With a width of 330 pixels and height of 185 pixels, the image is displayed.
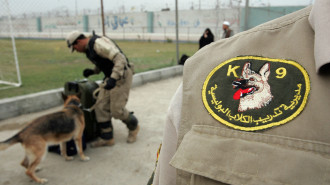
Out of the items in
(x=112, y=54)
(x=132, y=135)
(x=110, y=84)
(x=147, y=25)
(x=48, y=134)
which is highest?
(x=147, y=25)

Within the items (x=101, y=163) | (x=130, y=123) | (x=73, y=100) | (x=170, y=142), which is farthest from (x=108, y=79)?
(x=170, y=142)

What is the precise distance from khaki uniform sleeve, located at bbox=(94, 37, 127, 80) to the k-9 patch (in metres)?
2.74

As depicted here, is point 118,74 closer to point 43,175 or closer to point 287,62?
point 43,175

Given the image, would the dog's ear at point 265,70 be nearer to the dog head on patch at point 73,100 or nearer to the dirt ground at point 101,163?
the dirt ground at point 101,163

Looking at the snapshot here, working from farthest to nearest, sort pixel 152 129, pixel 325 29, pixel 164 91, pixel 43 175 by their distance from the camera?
pixel 164 91
pixel 152 129
pixel 43 175
pixel 325 29

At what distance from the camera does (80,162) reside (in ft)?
11.2

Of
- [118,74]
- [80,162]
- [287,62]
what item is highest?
[287,62]

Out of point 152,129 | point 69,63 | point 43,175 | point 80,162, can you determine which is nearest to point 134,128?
point 152,129

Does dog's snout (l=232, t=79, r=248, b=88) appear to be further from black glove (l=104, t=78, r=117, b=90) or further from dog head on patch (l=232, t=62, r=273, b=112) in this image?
black glove (l=104, t=78, r=117, b=90)

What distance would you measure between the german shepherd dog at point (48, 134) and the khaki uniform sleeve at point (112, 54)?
63 centimetres

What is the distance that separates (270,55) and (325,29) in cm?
16

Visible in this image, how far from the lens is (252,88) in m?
0.76

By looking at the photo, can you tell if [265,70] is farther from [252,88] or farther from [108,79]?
[108,79]

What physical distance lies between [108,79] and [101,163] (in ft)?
3.57
